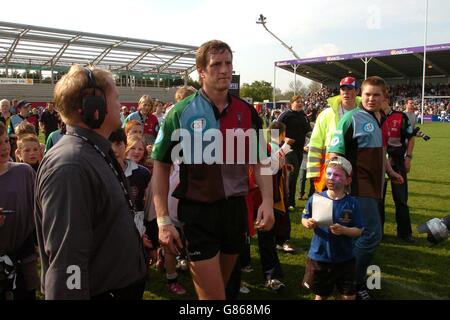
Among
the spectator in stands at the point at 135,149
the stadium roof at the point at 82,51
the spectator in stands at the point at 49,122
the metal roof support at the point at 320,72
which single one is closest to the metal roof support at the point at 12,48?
the stadium roof at the point at 82,51

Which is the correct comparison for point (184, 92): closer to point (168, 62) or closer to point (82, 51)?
point (82, 51)

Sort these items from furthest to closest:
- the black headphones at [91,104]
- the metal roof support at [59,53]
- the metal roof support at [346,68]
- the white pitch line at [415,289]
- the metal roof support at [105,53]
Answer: the metal roof support at [346,68] < the metal roof support at [105,53] < the metal roof support at [59,53] < the white pitch line at [415,289] < the black headphones at [91,104]

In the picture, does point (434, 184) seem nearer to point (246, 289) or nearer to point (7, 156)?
point (246, 289)

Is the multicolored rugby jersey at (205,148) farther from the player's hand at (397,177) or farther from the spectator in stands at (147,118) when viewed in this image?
the spectator in stands at (147,118)

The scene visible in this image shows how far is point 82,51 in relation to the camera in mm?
39844

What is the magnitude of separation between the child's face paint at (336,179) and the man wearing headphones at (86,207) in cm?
202

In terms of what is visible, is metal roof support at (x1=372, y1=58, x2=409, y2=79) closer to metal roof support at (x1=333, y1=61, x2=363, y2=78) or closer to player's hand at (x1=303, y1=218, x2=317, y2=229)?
metal roof support at (x1=333, y1=61, x2=363, y2=78)

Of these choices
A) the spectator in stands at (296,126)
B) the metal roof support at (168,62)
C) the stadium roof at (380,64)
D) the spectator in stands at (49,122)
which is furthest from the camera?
the metal roof support at (168,62)

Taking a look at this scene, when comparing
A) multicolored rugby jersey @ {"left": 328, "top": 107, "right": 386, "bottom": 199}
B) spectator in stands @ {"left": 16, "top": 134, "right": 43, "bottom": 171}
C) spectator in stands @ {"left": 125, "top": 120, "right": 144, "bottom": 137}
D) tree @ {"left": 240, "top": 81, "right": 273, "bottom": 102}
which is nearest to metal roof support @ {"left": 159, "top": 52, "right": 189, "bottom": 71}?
tree @ {"left": 240, "top": 81, "right": 273, "bottom": 102}

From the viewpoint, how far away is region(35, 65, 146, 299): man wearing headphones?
1589 millimetres

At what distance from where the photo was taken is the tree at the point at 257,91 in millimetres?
82938

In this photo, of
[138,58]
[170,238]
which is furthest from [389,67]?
[170,238]

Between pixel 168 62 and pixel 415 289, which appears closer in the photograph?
pixel 415 289

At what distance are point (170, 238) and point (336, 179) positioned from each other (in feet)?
5.64
